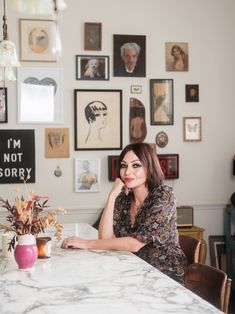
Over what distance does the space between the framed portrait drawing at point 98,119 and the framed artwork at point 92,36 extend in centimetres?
38

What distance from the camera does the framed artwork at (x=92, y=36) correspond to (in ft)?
14.1

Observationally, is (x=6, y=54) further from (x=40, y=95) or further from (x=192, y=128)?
(x=192, y=128)

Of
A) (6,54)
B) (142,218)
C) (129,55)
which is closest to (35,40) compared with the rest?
(129,55)

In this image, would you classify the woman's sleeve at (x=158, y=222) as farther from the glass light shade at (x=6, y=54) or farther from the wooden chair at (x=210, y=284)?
the glass light shade at (x=6, y=54)

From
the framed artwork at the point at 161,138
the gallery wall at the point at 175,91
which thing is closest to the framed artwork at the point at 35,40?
the gallery wall at the point at 175,91

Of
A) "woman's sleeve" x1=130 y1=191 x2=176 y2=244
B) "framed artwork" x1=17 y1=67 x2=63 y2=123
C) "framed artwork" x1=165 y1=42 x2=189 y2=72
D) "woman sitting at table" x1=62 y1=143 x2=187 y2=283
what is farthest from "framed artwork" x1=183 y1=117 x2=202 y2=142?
"woman's sleeve" x1=130 y1=191 x2=176 y2=244

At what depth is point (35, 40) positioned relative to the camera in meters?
4.21

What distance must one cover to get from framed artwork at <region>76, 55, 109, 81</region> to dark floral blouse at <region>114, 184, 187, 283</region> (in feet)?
6.77

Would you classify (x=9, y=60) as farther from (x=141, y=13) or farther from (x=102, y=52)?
(x=141, y=13)

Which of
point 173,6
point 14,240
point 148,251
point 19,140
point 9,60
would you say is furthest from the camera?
point 173,6

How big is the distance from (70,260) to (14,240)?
0.26 metres

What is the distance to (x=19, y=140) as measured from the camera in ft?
13.8

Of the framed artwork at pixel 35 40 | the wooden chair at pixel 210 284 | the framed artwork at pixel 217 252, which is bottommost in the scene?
the framed artwork at pixel 217 252

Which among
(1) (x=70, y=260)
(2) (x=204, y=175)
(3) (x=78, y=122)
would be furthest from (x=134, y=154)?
(2) (x=204, y=175)
